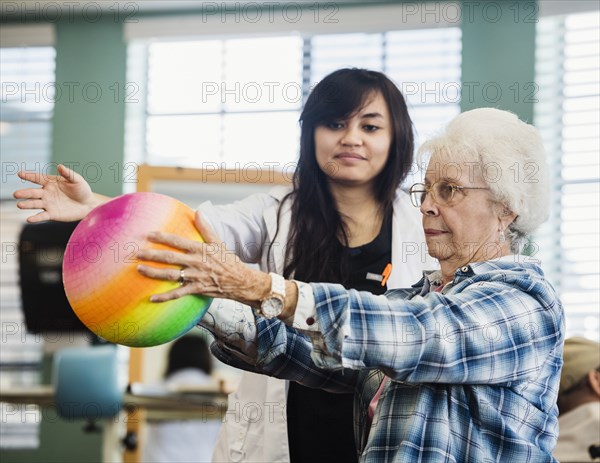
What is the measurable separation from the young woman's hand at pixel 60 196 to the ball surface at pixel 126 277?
1.33ft

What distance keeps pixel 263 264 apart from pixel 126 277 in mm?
1017

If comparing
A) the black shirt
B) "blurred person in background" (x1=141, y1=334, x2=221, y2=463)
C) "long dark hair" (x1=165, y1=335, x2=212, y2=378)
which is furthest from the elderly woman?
"long dark hair" (x1=165, y1=335, x2=212, y2=378)

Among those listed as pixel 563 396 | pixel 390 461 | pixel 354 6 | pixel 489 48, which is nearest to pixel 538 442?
pixel 390 461

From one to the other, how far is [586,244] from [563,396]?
2.20 meters

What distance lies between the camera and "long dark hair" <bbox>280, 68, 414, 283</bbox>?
2455 millimetres

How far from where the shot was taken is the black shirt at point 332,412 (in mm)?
2318

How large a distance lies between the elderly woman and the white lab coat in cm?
43

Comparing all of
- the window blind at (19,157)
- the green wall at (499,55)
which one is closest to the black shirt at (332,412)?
the green wall at (499,55)

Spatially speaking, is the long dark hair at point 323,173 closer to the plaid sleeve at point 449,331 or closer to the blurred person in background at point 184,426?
the plaid sleeve at point 449,331

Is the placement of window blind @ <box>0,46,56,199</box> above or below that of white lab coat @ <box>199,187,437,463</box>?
above

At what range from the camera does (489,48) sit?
5375mm

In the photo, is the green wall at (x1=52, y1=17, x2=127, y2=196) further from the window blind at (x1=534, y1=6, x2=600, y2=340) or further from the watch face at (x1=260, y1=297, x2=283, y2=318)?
the watch face at (x1=260, y1=297, x2=283, y2=318)

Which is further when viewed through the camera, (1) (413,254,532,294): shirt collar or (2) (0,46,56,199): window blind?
(2) (0,46,56,199): window blind

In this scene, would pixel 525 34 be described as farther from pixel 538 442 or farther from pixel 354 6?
pixel 538 442
